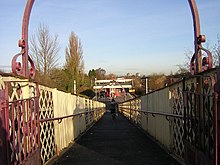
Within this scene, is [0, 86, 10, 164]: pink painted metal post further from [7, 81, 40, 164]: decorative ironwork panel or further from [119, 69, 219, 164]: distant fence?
[119, 69, 219, 164]: distant fence

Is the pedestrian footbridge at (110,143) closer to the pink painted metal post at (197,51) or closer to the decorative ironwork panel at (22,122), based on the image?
the decorative ironwork panel at (22,122)

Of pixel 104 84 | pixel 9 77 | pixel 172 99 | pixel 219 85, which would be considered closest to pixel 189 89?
pixel 172 99

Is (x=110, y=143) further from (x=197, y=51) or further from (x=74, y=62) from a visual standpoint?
(x=74, y=62)

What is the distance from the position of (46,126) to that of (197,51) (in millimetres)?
4109

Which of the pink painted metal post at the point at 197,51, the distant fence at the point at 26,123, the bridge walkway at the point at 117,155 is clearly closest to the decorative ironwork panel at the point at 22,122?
the distant fence at the point at 26,123

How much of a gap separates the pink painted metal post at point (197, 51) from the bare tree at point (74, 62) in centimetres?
4629

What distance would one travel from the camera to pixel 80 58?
57750mm

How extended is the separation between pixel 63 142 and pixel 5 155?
20.9ft

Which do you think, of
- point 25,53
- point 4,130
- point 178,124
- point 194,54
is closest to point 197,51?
point 194,54

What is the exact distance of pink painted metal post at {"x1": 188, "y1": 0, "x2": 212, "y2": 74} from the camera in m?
6.84

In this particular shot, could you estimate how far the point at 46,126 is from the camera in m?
8.79

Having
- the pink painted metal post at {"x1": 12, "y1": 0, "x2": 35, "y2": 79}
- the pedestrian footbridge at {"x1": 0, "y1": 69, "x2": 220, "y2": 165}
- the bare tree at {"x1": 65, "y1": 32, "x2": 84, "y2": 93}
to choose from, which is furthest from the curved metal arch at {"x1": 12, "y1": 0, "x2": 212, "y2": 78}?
the bare tree at {"x1": 65, "y1": 32, "x2": 84, "y2": 93}

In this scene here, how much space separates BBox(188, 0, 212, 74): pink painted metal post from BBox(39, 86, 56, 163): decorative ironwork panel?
11.6 feet

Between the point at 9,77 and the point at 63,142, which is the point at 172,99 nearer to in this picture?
the point at 63,142
